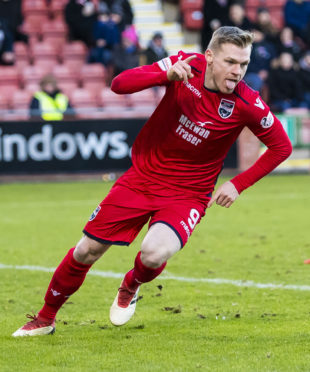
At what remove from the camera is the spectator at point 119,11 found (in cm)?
1838

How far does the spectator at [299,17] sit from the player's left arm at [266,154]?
16.2 metres

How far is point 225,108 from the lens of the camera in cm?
510

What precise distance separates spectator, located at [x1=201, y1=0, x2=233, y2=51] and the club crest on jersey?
569 inches

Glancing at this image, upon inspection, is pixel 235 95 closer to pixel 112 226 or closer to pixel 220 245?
pixel 112 226

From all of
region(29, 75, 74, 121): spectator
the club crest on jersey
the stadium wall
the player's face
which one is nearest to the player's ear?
the player's face

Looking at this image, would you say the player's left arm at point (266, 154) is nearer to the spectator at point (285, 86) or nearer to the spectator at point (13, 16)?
the spectator at point (285, 86)

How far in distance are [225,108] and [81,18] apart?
13964 mm

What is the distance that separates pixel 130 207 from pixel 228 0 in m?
15.6

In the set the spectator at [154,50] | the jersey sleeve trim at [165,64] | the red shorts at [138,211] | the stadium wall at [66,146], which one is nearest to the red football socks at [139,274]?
the red shorts at [138,211]

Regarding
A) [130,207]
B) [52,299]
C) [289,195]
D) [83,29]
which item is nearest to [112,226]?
→ [130,207]

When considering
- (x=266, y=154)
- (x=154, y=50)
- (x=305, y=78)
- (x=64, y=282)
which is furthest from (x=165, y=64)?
(x=305, y=78)

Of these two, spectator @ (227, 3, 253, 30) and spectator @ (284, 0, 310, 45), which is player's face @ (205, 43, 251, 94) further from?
spectator @ (284, 0, 310, 45)

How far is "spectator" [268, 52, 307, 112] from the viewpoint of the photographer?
1806cm

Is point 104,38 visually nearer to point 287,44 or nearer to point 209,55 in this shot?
point 287,44
